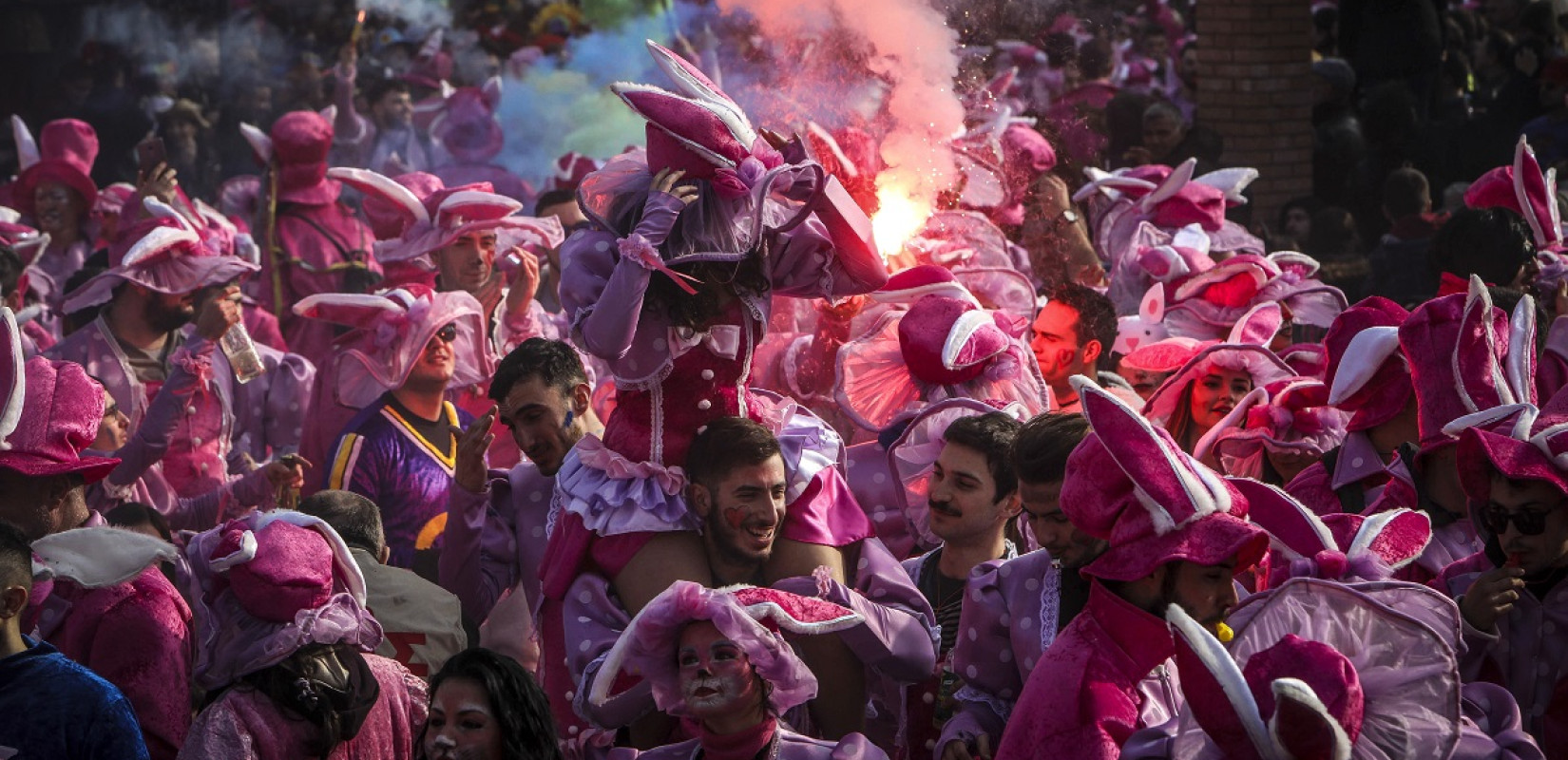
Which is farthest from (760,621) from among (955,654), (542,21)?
(542,21)

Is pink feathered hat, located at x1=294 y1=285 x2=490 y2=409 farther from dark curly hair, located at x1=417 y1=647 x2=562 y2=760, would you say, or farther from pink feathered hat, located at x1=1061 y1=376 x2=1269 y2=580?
pink feathered hat, located at x1=1061 y1=376 x2=1269 y2=580

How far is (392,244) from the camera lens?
7609 millimetres

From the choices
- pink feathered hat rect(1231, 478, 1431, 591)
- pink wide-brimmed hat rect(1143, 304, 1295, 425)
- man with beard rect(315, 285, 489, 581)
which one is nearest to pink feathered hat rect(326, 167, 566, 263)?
man with beard rect(315, 285, 489, 581)

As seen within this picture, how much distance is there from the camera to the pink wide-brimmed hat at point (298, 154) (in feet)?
31.6

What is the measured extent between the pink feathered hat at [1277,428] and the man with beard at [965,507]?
1.28 meters

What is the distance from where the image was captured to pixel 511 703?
11.5 ft

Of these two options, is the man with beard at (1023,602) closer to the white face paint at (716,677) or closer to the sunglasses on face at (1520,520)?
the white face paint at (716,677)

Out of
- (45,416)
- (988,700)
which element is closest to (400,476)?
(45,416)

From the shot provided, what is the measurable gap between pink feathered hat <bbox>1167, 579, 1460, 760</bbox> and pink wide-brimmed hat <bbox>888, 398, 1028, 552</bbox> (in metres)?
1.71

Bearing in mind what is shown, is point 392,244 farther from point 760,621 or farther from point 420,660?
point 760,621

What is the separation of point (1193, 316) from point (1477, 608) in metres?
3.45

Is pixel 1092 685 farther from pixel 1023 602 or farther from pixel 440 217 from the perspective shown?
pixel 440 217

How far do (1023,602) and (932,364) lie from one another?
4.75 ft

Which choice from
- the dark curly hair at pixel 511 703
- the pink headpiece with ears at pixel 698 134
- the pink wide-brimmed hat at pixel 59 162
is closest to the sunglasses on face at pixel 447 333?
the pink headpiece with ears at pixel 698 134
